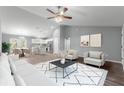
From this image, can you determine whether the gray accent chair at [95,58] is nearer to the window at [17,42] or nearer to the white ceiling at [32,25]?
the white ceiling at [32,25]

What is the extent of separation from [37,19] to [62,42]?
2141mm

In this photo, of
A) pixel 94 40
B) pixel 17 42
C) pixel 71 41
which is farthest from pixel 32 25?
pixel 94 40

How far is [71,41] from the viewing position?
3.21 meters

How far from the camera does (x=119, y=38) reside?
436 cm

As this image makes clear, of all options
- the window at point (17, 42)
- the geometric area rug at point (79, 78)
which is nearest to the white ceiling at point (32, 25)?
the window at point (17, 42)

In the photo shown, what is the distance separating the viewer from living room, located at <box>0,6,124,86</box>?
2.31 meters

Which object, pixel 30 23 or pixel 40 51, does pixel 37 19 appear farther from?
pixel 40 51

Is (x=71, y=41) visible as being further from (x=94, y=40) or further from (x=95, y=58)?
(x=95, y=58)

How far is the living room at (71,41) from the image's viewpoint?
2.31m

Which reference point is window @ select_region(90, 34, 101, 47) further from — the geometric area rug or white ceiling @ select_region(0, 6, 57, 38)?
white ceiling @ select_region(0, 6, 57, 38)
